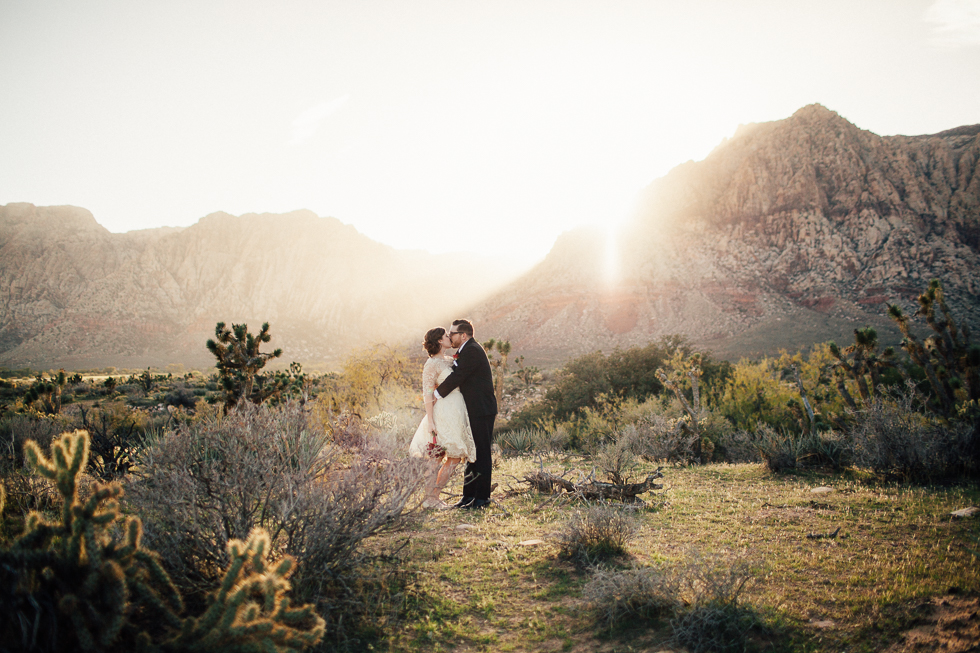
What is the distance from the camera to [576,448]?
42.5 ft

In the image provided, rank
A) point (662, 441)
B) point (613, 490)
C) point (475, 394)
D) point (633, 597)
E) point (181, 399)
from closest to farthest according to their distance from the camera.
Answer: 1. point (633, 597)
2. point (475, 394)
3. point (613, 490)
4. point (662, 441)
5. point (181, 399)

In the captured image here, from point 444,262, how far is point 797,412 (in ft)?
390

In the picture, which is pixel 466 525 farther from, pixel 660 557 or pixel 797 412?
pixel 797 412

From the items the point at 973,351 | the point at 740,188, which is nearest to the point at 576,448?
the point at 973,351

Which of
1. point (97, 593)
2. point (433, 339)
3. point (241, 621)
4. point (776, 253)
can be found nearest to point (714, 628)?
→ point (241, 621)

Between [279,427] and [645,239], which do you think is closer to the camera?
[279,427]

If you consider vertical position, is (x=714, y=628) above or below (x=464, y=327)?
below

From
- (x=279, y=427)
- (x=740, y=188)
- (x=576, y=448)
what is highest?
(x=740, y=188)

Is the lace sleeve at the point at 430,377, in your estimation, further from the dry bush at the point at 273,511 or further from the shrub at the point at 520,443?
the shrub at the point at 520,443

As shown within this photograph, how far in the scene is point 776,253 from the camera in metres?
64.9

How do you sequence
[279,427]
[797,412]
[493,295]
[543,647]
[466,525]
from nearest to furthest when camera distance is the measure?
[543,647] < [279,427] < [466,525] < [797,412] < [493,295]

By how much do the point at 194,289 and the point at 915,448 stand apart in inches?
4240

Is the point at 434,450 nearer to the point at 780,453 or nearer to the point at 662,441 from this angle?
the point at 780,453

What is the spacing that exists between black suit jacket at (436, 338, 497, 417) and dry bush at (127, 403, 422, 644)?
2.02 meters
